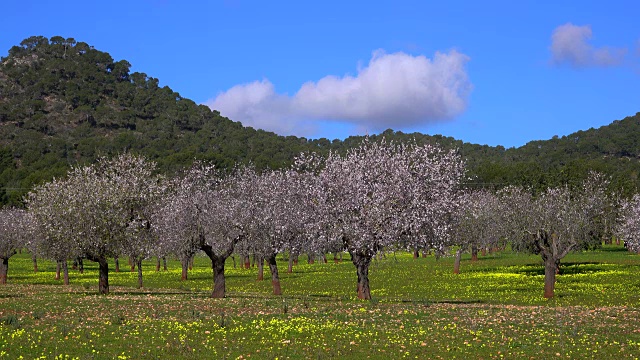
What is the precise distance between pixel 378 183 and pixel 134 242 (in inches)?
746

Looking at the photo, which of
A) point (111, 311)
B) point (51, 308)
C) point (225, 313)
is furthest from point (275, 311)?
point (51, 308)

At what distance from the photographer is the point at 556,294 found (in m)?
52.8

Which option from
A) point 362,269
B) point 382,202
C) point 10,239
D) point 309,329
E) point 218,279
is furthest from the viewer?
point 10,239

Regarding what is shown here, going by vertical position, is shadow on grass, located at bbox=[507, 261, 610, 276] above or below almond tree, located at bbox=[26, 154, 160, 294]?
below

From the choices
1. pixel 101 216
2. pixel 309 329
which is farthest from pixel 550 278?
pixel 101 216

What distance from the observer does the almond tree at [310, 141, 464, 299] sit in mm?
40000

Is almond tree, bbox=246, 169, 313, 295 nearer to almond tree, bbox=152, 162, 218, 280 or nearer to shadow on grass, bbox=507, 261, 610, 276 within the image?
almond tree, bbox=152, 162, 218, 280

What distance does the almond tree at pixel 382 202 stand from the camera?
40000 millimetres

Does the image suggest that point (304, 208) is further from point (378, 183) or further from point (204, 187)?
point (204, 187)

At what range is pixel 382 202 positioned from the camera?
4066cm

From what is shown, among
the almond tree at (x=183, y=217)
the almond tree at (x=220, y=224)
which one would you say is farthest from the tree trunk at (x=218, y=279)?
the almond tree at (x=183, y=217)

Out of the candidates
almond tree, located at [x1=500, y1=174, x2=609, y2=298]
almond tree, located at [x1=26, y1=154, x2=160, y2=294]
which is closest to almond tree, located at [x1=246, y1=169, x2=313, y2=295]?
almond tree, located at [x1=26, y1=154, x2=160, y2=294]

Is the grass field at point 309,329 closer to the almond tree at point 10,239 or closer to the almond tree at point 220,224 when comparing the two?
the almond tree at point 220,224

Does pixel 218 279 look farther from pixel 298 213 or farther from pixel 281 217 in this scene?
pixel 298 213
